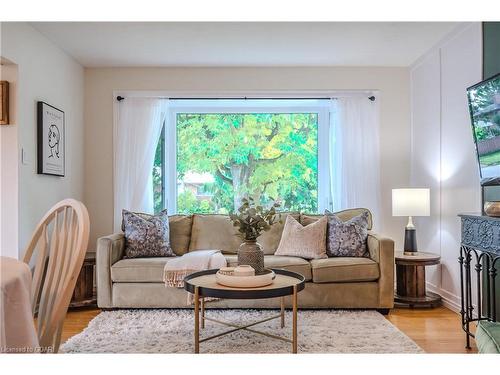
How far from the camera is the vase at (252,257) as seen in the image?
3.29m

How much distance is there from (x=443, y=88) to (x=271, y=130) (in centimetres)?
192

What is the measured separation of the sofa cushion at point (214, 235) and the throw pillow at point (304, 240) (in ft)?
1.53

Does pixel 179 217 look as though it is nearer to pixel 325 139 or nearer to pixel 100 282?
pixel 100 282

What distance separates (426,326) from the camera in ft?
12.0

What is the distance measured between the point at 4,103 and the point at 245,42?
212 centimetres

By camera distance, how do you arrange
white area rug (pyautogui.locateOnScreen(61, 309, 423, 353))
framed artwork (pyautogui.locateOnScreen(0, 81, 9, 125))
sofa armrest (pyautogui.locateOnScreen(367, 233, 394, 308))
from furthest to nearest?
sofa armrest (pyautogui.locateOnScreen(367, 233, 394, 308)), framed artwork (pyautogui.locateOnScreen(0, 81, 9, 125)), white area rug (pyautogui.locateOnScreen(61, 309, 423, 353))

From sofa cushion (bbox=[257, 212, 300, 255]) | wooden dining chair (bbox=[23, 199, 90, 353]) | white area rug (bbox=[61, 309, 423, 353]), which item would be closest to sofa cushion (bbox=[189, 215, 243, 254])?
sofa cushion (bbox=[257, 212, 300, 255])

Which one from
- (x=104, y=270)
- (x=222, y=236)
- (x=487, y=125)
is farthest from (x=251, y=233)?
(x=487, y=125)

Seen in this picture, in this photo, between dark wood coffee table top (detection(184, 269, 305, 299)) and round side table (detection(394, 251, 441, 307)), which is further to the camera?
round side table (detection(394, 251, 441, 307))

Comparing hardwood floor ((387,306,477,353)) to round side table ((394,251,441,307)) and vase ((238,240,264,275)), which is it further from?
vase ((238,240,264,275))

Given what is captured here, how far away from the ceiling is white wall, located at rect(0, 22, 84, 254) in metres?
0.17

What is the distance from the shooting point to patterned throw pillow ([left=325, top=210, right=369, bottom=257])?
430cm

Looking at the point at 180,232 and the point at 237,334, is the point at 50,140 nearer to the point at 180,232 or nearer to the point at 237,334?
the point at 180,232

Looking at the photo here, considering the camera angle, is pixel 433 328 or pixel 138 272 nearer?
pixel 433 328
